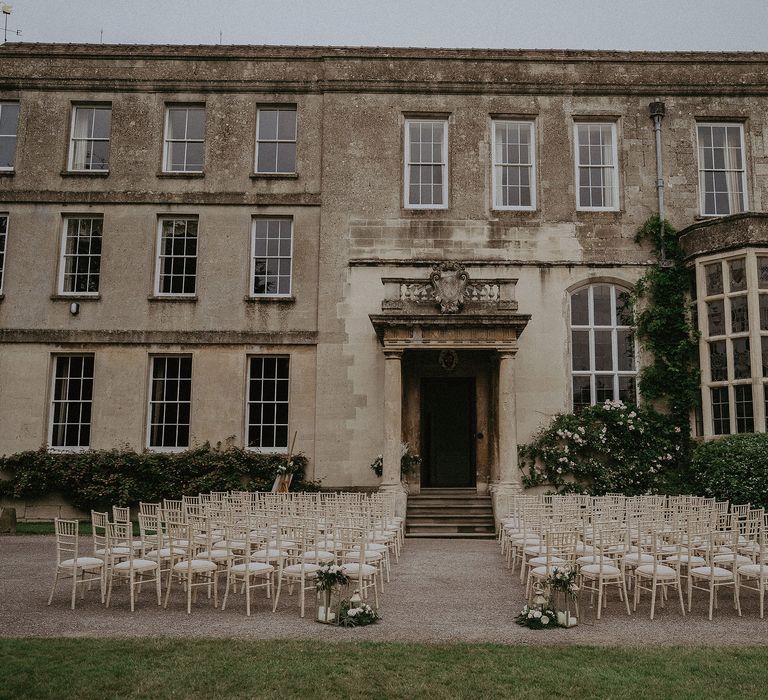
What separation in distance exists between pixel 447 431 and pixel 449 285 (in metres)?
4.42

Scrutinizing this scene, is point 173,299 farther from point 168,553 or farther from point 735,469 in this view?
point 735,469

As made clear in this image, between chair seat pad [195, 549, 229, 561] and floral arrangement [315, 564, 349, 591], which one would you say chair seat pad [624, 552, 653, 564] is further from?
chair seat pad [195, 549, 229, 561]

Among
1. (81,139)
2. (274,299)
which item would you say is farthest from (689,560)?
(81,139)

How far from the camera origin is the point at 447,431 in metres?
19.7

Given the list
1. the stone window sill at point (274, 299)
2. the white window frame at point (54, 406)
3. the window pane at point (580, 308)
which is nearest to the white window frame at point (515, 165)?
the window pane at point (580, 308)

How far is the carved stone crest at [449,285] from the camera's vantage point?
56.2ft

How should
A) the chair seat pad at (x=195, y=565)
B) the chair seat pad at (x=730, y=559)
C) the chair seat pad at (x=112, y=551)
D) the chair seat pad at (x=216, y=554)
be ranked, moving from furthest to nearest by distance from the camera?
the chair seat pad at (x=216, y=554) → the chair seat pad at (x=730, y=559) → the chair seat pad at (x=112, y=551) → the chair seat pad at (x=195, y=565)

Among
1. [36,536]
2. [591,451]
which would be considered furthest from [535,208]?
[36,536]

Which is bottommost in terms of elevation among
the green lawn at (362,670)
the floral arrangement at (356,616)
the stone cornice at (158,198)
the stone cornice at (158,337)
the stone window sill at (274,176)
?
the green lawn at (362,670)

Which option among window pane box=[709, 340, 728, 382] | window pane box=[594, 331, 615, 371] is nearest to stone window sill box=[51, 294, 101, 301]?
window pane box=[594, 331, 615, 371]

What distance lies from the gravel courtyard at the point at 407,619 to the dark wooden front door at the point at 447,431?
26.4 ft

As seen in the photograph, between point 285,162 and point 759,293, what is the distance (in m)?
12.7

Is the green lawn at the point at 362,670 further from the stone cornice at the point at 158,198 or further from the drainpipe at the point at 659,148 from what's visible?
the drainpipe at the point at 659,148

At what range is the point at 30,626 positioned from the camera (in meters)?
8.24
